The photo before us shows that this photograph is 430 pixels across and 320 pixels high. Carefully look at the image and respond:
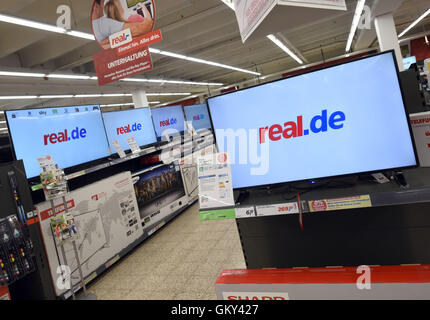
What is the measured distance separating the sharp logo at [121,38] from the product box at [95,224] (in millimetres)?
1817

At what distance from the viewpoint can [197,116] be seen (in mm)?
8945

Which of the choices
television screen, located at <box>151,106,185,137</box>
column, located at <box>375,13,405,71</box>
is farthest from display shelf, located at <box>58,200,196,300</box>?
column, located at <box>375,13,405,71</box>

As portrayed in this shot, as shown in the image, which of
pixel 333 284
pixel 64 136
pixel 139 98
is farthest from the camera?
pixel 139 98

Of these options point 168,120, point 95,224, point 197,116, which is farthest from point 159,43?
point 95,224

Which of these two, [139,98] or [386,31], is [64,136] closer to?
[386,31]

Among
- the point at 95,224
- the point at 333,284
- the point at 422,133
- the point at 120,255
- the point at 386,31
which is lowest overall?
the point at 120,255

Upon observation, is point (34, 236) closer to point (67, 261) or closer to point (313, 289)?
point (67, 261)

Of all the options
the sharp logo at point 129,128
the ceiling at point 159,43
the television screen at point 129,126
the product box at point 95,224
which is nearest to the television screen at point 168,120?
the television screen at point 129,126

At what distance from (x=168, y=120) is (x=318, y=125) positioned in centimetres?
604

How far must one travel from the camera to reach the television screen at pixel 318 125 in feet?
4.68

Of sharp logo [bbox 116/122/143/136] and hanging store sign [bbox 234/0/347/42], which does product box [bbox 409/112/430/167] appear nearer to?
hanging store sign [bbox 234/0/347/42]

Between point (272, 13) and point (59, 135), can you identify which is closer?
point (272, 13)

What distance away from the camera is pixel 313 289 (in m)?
1.38

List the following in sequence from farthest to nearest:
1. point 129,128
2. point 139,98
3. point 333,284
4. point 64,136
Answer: point 139,98 < point 129,128 < point 64,136 < point 333,284
